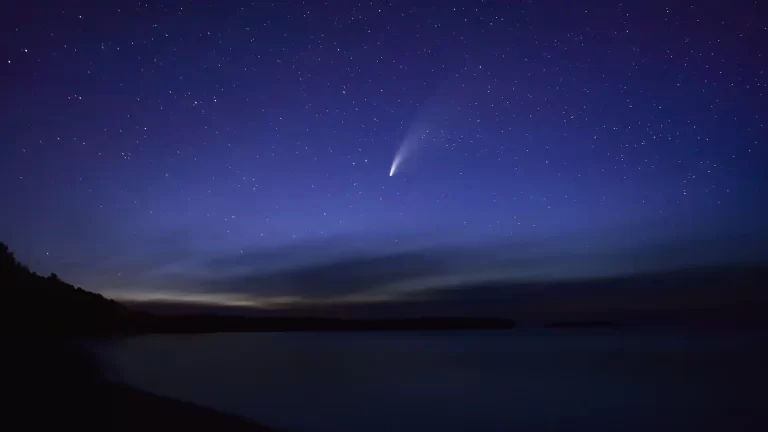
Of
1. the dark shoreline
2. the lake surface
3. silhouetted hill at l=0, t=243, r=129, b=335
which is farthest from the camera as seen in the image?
silhouetted hill at l=0, t=243, r=129, b=335

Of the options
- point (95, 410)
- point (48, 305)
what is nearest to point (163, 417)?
point (95, 410)

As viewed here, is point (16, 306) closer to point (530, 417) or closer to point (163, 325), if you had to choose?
point (530, 417)

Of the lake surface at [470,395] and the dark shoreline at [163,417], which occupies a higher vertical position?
the dark shoreline at [163,417]

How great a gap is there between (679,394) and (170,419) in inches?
869

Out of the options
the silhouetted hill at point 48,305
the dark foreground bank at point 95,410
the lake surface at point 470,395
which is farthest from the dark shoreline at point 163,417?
the silhouetted hill at point 48,305

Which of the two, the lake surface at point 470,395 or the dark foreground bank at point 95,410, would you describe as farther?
the lake surface at point 470,395

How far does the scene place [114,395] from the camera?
47.0 ft

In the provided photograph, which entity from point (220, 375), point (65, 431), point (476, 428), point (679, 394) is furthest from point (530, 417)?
point (220, 375)

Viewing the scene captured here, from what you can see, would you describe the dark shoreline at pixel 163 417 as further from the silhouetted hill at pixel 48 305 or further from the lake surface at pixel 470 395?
the silhouetted hill at pixel 48 305

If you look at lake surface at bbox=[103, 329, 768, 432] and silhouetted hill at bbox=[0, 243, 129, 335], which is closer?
lake surface at bbox=[103, 329, 768, 432]

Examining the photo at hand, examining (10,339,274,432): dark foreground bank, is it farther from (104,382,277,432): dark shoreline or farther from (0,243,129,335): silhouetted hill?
(0,243,129,335): silhouetted hill

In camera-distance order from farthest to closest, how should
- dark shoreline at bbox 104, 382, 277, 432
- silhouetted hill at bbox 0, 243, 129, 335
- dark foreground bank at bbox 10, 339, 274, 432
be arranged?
1. silhouetted hill at bbox 0, 243, 129, 335
2. dark shoreline at bbox 104, 382, 277, 432
3. dark foreground bank at bbox 10, 339, 274, 432

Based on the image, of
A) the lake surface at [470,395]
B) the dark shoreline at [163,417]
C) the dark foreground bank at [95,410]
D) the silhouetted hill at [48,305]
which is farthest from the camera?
the silhouetted hill at [48,305]

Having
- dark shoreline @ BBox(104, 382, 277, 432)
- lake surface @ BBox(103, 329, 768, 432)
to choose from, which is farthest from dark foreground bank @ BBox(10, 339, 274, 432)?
lake surface @ BBox(103, 329, 768, 432)
